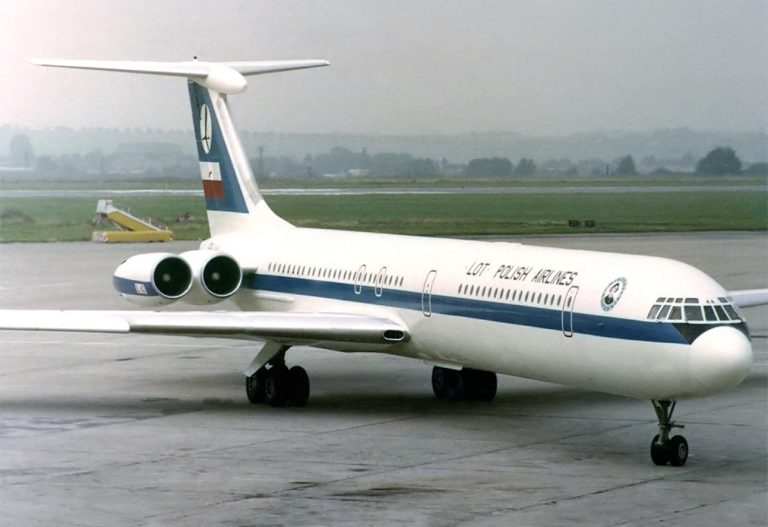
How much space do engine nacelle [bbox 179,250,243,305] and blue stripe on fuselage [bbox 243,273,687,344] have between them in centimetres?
67

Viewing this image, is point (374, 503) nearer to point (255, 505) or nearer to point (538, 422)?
point (255, 505)

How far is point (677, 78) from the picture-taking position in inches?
1930

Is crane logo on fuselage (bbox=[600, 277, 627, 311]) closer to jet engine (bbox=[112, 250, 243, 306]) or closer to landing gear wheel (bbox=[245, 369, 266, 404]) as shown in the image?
landing gear wheel (bbox=[245, 369, 266, 404])

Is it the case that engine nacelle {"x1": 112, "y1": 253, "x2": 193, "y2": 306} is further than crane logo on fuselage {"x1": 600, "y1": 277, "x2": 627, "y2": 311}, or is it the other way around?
engine nacelle {"x1": 112, "y1": 253, "x2": 193, "y2": 306}

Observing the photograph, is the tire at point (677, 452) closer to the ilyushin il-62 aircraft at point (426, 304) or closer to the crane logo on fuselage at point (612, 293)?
the ilyushin il-62 aircraft at point (426, 304)

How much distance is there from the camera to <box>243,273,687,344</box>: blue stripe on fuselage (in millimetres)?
14823

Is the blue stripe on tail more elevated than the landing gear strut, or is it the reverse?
the blue stripe on tail

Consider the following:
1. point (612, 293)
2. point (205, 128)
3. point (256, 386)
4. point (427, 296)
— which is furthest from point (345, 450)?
point (205, 128)

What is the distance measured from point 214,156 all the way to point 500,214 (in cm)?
2580

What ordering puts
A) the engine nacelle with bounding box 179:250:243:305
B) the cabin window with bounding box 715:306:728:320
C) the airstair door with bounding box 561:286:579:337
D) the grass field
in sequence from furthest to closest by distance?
the grass field
the engine nacelle with bounding box 179:250:243:305
the airstair door with bounding box 561:286:579:337
the cabin window with bounding box 715:306:728:320

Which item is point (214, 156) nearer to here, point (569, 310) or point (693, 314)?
point (569, 310)

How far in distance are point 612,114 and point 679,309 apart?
113 ft

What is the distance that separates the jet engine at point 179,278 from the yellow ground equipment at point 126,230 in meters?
30.2

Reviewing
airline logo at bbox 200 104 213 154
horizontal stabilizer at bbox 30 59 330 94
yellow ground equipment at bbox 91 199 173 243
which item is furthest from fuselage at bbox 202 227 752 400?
yellow ground equipment at bbox 91 199 173 243
